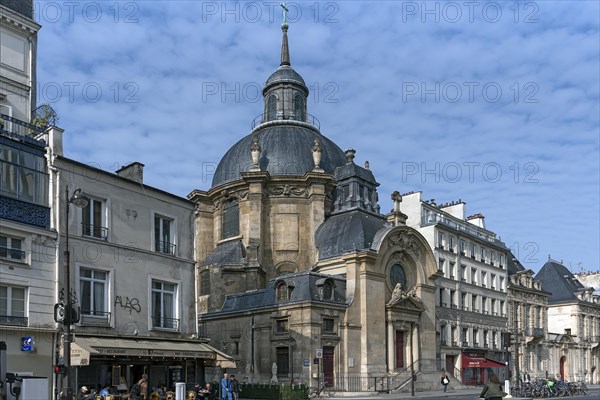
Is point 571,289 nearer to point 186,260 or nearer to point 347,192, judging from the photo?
point 347,192

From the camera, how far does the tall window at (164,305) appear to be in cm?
2833

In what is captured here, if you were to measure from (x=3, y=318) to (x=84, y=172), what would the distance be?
238 inches

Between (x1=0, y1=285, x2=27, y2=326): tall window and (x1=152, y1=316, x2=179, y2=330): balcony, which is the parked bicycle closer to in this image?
(x1=152, y1=316, x2=179, y2=330): balcony

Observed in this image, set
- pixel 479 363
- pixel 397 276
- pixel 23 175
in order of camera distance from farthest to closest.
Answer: pixel 479 363
pixel 397 276
pixel 23 175

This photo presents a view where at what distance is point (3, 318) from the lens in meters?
22.1

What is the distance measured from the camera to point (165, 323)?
28688mm

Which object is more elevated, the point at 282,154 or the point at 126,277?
the point at 282,154

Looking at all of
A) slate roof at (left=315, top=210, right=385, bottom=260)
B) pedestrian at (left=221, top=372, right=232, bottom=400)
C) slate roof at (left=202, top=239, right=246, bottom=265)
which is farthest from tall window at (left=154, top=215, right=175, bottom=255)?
slate roof at (left=202, top=239, right=246, bottom=265)

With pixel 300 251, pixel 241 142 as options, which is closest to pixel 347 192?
pixel 300 251

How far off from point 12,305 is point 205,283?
3191 centimetres

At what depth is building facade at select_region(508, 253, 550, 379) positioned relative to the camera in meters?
67.4

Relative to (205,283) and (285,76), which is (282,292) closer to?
(205,283)

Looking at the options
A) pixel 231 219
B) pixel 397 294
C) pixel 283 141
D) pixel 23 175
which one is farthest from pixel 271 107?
pixel 23 175

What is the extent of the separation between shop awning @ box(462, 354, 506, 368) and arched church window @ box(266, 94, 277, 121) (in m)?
25.7
